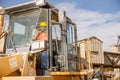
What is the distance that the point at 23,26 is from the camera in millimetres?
4383

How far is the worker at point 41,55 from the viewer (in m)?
3.95

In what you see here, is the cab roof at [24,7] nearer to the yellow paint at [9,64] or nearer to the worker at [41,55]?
the worker at [41,55]

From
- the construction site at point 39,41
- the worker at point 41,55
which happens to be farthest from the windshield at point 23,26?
the worker at point 41,55

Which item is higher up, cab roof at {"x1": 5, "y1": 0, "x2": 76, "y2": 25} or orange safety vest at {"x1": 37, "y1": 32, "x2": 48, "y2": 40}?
cab roof at {"x1": 5, "y1": 0, "x2": 76, "y2": 25}

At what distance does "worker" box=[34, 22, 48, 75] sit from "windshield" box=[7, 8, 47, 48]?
0.11m

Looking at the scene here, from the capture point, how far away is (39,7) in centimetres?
428

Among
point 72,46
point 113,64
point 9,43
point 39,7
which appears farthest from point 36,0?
point 113,64

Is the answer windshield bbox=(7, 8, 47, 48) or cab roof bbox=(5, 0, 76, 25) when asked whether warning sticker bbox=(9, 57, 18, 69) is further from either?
cab roof bbox=(5, 0, 76, 25)

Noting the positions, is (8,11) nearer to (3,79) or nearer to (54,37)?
(54,37)

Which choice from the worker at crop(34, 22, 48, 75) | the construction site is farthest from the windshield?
the worker at crop(34, 22, 48, 75)

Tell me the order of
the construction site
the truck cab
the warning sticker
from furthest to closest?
the truck cab < the construction site < the warning sticker

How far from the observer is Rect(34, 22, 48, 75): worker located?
3945mm

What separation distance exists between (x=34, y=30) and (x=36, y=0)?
0.54 meters

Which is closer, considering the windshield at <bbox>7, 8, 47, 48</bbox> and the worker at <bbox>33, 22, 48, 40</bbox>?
the worker at <bbox>33, 22, 48, 40</bbox>
